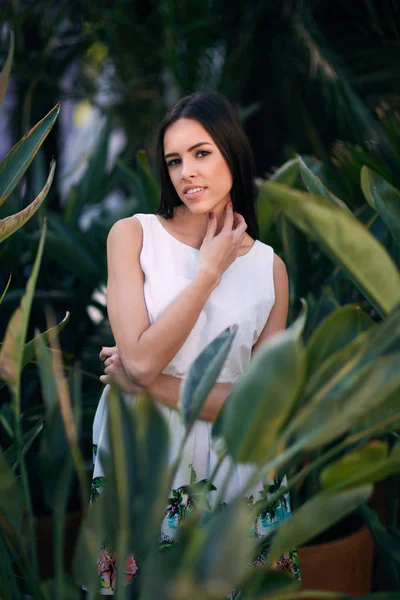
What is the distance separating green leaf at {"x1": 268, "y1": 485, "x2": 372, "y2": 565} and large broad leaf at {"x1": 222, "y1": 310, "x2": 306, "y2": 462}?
0.07 meters

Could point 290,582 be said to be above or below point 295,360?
below

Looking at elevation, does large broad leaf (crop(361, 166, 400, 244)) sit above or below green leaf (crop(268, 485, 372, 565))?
above

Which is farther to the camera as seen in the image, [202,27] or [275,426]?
[202,27]

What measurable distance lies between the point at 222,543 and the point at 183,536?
58mm

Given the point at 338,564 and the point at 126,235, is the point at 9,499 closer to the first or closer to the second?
the point at 126,235

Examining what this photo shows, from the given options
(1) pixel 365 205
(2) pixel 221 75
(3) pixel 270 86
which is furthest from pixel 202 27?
(1) pixel 365 205

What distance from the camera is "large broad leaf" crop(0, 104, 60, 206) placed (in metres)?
1.10

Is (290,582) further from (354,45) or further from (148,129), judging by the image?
(148,129)

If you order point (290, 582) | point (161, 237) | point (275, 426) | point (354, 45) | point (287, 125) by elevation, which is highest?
point (354, 45)

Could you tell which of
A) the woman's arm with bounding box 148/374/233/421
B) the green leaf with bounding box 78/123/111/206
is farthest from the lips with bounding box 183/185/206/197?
the green leaf with bounding box 78/123/111/206

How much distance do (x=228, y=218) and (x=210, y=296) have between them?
0.16 metres

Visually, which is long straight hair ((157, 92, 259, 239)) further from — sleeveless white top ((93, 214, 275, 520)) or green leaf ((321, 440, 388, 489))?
green leaf ((321, 440, 388, 489))

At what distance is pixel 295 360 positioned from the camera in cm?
56

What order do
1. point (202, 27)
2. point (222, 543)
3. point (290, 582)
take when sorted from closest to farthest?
point (222, 543), point (290, 582), point (202, 27)
